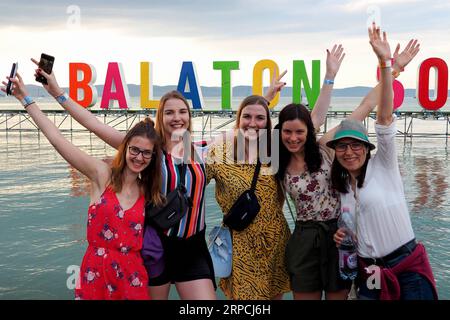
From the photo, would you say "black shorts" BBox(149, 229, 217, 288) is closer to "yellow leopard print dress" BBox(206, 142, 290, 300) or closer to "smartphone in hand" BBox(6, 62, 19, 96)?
"yellow leopard print dress" BBox(206, 142, 290, 300)

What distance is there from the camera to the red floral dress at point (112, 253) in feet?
9.62

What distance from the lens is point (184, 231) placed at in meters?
3.25

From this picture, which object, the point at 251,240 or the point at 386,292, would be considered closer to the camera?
the point at 386,292

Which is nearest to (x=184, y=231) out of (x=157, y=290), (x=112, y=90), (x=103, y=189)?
(x=157, y=290)

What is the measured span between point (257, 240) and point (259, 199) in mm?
326

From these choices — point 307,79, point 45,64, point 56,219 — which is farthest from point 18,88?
point 307,79

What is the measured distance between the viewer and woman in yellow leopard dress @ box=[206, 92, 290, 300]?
3467 mm

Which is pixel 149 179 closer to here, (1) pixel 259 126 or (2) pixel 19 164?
(1) pixel 259 126

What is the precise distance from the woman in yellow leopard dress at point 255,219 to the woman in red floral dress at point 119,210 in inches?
24.7

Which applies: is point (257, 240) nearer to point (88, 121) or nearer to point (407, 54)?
point (88, 121)

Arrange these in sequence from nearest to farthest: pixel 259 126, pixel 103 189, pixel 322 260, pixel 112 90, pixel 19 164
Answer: pixel 103 189 < pixel 322 260 < pixel 259 126 < pixel 19 164 < pixel 112 90

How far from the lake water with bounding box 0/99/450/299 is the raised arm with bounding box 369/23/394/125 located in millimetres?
2466

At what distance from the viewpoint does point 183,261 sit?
328 cm
